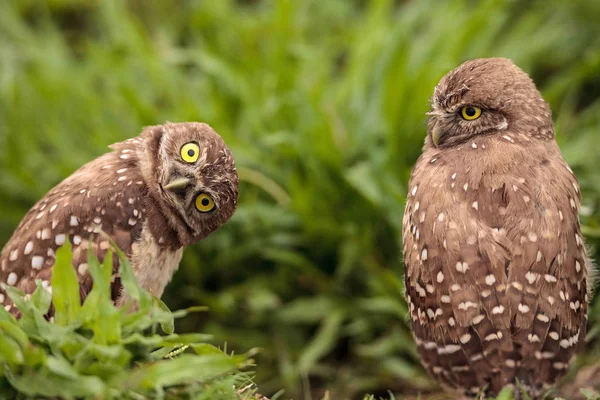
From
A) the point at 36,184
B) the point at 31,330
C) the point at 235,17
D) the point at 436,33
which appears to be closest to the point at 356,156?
the point at 436,33

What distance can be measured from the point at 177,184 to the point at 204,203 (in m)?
0.22

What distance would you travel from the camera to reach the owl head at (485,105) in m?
3.84

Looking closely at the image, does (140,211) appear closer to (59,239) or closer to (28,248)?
(59,239)

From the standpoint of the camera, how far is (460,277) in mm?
3691

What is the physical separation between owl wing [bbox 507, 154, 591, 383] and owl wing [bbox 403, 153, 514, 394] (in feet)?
0.21

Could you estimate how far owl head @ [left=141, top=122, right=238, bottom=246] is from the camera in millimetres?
3902

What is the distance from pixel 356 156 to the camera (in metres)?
6.02

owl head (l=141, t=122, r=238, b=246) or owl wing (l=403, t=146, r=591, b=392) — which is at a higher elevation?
owl head (l=141, t=122, r=238, b=246)

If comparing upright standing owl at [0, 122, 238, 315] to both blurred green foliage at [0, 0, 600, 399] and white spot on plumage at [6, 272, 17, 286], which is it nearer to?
white spot on plumage at [6, 272, 17, 286]

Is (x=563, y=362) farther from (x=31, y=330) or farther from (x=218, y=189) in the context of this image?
(x=31, y=330)

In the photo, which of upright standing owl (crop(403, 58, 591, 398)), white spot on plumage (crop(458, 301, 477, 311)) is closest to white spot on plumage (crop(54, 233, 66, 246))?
upright standing owl (crop(403, 58, 591, 398))

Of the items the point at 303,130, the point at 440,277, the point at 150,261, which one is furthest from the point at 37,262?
the point at 303,130

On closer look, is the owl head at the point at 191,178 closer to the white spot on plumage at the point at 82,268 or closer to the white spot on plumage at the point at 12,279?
the white spot on plumage at the point at 82,268

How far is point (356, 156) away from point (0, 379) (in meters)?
3.65
